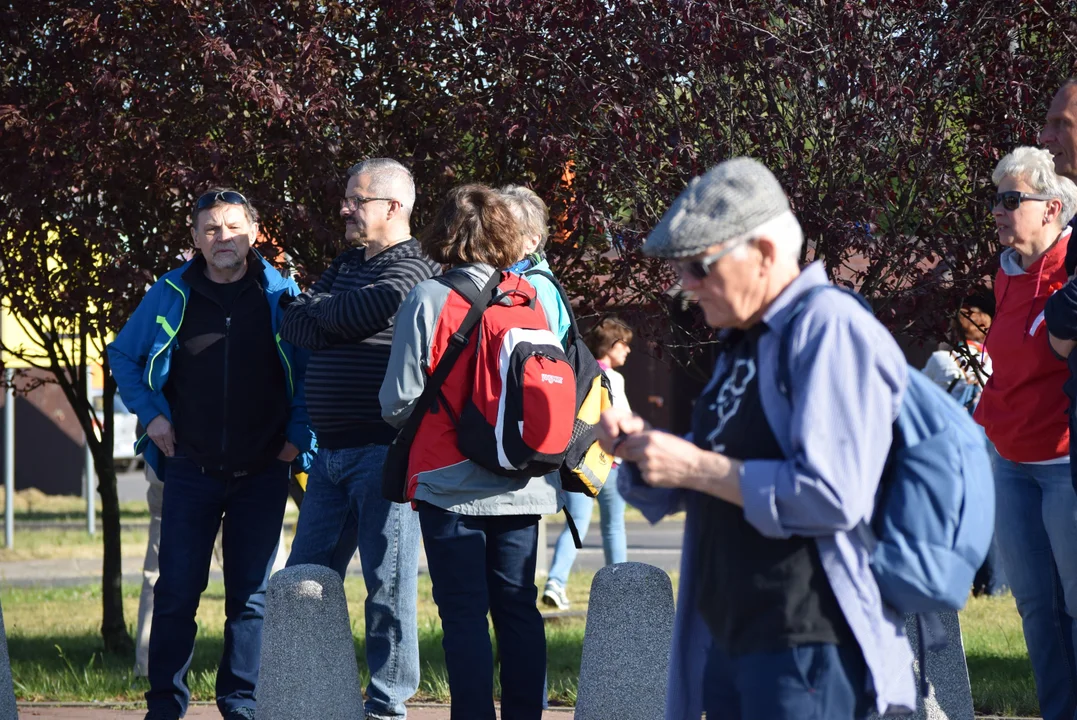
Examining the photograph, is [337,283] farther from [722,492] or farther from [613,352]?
[613,352]

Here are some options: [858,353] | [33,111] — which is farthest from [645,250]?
[33,111]

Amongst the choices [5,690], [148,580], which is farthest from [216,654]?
[5,690]

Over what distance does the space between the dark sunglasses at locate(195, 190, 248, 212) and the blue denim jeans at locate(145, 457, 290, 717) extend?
993mm

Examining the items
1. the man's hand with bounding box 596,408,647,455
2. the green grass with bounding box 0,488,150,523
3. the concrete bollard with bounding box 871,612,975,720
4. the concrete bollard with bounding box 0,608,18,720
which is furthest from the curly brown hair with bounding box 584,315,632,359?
the green grass with bounding box 0,488,150,523

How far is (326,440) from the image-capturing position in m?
5.04

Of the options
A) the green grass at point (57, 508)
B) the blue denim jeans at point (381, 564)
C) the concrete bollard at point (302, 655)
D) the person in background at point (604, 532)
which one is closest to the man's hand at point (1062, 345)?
the blue denim jeans at point (381, 564)

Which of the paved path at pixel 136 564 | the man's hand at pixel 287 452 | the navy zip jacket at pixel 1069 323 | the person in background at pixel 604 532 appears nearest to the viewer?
the navy zip jacket at pixel 1069 323

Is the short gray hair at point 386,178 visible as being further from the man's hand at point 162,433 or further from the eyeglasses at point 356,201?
the man's hand at point 162,433

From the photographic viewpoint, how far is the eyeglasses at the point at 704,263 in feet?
8.68

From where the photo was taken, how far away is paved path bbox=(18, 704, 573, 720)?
5.93 metres

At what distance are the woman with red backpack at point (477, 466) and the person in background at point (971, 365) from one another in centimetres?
181

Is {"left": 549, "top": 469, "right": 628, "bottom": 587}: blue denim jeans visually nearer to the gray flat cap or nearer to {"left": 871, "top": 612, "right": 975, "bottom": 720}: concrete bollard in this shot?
{"left": 871, "top": 612, "right": 975, "bottom": 720}: concrete bollard

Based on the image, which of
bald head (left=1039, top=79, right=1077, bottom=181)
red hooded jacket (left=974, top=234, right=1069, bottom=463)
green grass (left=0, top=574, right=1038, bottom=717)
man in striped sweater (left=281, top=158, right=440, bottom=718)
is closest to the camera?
bald head (left=1039, top=79, right=1077, bottom=181)

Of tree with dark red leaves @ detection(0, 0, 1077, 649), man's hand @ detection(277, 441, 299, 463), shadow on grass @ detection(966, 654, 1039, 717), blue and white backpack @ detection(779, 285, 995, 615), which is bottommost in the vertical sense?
shadow on grass @ detection(966, 654, 1039, 717)
